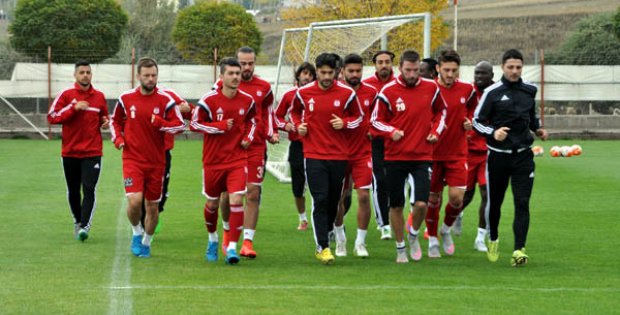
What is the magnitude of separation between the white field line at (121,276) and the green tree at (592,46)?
112 feet

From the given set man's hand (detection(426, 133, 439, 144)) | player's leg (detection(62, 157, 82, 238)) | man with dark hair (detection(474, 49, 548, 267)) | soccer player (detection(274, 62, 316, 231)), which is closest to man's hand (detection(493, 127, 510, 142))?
man with dark hair (detection(474, 49, 548, 267))

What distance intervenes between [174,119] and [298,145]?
3276mm

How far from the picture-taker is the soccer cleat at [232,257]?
11625mm

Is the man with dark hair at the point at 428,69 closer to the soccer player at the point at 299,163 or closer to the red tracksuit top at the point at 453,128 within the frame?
the red tracksuit top at the point at 453,128

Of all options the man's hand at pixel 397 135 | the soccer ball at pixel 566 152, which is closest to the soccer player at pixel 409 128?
the man's hand at pixel 397 135

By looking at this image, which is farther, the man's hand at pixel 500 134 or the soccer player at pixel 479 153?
the soccer player at pixel 479 153

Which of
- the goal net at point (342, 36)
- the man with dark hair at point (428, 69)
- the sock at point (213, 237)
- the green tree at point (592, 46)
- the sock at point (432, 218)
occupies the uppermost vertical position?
the green tree at point (592, 46)

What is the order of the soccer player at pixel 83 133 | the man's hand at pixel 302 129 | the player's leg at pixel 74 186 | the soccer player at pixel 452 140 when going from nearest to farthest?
the man's hand at pixel 302 129
the soccer player at pixel 452 140
the soccer player at pixel 83 133
the player's leg at pixel 74 186

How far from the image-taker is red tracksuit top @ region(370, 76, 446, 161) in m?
11.9

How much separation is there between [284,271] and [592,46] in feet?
139

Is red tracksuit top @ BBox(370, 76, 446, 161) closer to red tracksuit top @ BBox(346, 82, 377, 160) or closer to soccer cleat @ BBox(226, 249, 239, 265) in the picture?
red tracksuit top @ BBox(346, 82, 377, 160)

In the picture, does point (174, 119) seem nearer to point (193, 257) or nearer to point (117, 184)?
point (193, 257)

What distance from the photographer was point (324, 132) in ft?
39.4

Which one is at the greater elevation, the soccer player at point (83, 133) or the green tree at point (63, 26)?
the green tree at point (63, 26)
